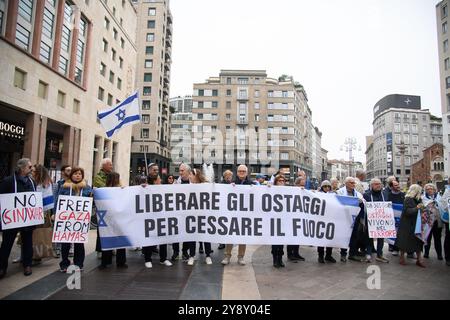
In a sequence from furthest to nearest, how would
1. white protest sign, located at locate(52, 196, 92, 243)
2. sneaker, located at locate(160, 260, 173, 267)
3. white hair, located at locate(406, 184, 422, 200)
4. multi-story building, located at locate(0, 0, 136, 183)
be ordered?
1. multi-story building, located at locate(0, 0, 136, 183)
2. white hair, located at locate(406, 184, 422, 200)
3. sneaker, located at locate(160, 260, 173, 267)
4. white protest sign, located at locate(52, 196, 92, 243)

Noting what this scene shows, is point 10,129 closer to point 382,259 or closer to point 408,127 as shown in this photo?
point 382,259

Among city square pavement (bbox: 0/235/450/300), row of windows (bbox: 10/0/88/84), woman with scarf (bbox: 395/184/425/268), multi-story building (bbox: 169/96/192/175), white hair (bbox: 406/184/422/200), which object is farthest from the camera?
multi-story building (bbox: 169/96/192/175)

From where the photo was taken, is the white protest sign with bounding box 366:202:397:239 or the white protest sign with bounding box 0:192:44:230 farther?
the white protest sign with bounding box 366:202:397:239

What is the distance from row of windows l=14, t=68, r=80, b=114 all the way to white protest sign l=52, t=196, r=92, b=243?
56.7 ft

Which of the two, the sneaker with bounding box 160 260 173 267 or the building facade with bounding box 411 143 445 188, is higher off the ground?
the building facade with bounding box 411 143 445 188

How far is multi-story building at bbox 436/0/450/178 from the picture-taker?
43.9 metres

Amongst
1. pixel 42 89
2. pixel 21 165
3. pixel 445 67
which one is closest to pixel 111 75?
pixel 42 89

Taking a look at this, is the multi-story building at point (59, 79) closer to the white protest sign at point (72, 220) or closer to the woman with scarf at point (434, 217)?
the white protest sign at point (72, 220)

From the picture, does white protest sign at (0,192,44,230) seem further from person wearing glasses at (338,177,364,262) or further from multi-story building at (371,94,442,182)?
multi-story building at (371,94,442,182)

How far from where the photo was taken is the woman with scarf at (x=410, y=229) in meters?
5.97

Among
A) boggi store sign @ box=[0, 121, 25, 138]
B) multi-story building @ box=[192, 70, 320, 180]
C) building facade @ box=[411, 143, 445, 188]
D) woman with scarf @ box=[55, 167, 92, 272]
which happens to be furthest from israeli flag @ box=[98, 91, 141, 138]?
building facade @ box=[411, 143, 445, 188]

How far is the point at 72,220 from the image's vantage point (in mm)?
4934
